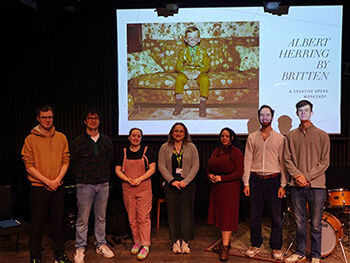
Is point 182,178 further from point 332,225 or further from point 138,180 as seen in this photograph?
point 332,225

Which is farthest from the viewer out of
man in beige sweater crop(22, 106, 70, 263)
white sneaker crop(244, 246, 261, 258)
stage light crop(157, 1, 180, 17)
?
stage light crop(157, 1, 180, 17)

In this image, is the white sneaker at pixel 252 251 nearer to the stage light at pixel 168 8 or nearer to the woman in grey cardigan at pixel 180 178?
the woman in grey cardigan at pixel 180 178

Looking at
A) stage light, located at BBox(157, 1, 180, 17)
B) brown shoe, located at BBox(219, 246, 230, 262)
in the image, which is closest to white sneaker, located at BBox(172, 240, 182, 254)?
brown shoe, located at BBox(219, 246, 230, 262)

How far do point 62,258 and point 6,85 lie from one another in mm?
3213

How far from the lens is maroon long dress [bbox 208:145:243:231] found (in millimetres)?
3342

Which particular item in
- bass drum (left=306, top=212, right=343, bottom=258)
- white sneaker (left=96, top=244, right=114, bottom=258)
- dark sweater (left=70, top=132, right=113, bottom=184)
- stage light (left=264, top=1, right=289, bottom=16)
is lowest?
white sneaker (left=96, top=244, right=114, bottom=258)

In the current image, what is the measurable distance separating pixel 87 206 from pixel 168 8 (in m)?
3.17

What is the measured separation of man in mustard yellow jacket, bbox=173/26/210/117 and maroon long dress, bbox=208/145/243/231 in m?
1.53

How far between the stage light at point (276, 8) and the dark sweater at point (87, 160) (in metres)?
3.28

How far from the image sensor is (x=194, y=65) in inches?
187

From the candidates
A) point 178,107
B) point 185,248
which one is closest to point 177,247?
point 185,248

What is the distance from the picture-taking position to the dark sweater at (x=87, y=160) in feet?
10.9

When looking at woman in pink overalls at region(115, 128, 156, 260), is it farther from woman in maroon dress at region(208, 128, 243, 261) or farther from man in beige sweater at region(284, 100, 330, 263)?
man in beige sweater at region(284, 100, 330, 263)

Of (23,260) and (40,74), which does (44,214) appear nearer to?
(23,260)
